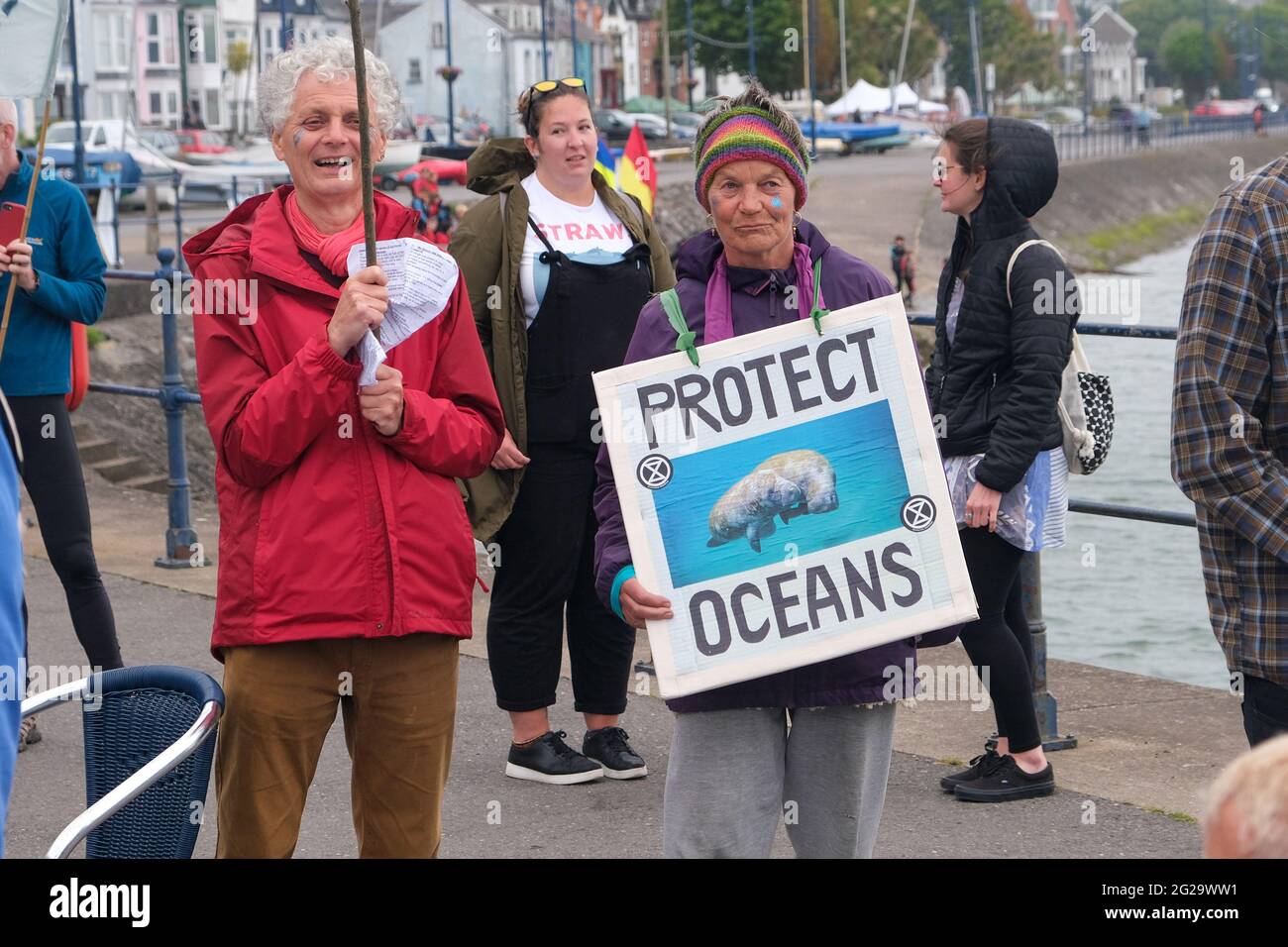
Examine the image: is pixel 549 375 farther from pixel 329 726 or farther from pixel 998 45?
pixel 998 45

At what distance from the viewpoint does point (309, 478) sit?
3.40 metres

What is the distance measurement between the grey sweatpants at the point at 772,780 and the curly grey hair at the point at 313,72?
4.29ft

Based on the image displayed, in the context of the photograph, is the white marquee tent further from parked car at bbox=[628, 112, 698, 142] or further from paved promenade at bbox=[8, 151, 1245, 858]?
paved promenade at bbox=[8, 151, 1245, 858]

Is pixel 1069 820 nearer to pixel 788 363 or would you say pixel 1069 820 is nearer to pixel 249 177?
pixel 788 363

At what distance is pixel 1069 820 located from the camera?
16.6 feet

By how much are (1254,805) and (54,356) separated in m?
4.70

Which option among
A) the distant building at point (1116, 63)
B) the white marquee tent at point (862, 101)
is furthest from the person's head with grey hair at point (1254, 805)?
Answer: the distant building at point (1116, 63)

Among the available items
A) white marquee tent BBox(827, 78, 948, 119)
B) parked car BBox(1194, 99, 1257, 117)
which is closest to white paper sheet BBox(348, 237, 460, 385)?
white marquee tent BBox(827, 78, 948, 119)

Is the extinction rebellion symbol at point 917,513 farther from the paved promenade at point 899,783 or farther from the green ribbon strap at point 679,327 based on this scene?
the paved promenade at point 899,783

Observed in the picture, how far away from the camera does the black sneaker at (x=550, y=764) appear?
18.0 ft

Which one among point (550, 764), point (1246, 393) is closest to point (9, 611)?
point (1246, 393)
